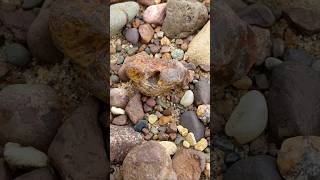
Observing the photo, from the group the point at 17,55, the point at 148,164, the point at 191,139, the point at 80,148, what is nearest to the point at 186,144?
the point at 191,139

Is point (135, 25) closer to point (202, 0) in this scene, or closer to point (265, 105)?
point (202, 0)

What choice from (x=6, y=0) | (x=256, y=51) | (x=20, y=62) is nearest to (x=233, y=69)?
(x=256, y=51)

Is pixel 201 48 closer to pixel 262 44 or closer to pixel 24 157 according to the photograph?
pixel 262 44

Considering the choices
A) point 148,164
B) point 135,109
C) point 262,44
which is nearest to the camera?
point 148,164

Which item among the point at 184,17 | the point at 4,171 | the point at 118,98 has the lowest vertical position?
the point at 4,171

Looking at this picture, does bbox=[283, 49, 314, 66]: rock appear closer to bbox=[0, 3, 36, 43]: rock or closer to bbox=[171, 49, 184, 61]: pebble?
bbox=[171, 49, 184, 61]: pebble

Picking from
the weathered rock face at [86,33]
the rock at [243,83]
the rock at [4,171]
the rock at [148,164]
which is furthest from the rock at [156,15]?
the rock at [4,171]
